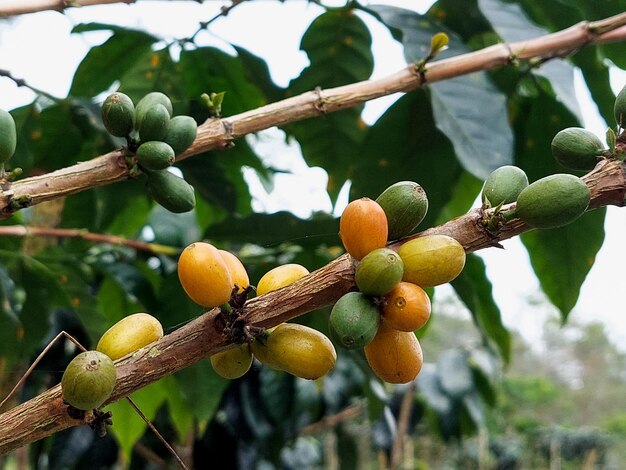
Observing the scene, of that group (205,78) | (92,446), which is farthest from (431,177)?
(92,446)

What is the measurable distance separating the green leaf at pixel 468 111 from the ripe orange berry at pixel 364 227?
47 cm

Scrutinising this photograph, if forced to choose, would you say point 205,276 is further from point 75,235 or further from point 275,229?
point 75,235

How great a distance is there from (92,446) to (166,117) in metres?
1.97

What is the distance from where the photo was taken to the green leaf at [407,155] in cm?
104

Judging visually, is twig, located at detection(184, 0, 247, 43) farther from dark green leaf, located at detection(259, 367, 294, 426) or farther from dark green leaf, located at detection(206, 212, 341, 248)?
dark green leaf, located at detection(259, 367, 294, 426)

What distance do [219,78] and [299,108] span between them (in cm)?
61

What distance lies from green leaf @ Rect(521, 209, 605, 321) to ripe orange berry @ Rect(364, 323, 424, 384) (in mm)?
624

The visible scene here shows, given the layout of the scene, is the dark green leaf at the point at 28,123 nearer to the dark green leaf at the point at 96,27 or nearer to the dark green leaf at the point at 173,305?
the dark green leaf at the point at 96,27

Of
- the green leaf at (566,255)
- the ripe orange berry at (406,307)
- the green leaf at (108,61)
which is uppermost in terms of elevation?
the green leaf at (108,61)

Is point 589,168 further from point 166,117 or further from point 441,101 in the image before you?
point 441,101

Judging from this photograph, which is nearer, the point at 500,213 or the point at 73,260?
the point at 500,213

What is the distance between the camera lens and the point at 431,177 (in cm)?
104

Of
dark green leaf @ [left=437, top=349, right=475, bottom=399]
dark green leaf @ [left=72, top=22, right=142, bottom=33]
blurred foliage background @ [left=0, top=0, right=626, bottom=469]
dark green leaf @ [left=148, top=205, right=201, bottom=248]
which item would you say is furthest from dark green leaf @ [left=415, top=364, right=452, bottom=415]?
dark green leaf @ [left=72, top=22, right=142, bottom=33]

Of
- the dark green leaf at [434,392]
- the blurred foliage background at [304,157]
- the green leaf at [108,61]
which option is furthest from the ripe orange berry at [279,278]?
the dark green leaf at [434,392]
